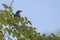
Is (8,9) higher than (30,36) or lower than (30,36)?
higher

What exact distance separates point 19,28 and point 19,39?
116 mm

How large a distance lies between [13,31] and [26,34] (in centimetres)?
14

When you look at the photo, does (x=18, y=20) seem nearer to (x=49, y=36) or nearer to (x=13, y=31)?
(x=13, y=31)

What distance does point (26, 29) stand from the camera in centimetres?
302

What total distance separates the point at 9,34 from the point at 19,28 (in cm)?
14

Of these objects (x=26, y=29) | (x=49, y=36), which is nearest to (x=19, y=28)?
(x=26, y=29)

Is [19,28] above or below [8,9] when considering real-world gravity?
below

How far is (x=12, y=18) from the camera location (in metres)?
3.06

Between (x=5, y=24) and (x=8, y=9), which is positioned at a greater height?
(x=8, y=9)

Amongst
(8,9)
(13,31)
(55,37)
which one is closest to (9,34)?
(13,31)

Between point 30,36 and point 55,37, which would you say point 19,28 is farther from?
point 55,37

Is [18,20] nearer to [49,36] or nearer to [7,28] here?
[7,28]

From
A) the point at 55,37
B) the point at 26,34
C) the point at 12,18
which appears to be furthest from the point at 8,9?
the point at 55,37

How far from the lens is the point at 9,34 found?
3064 mm
